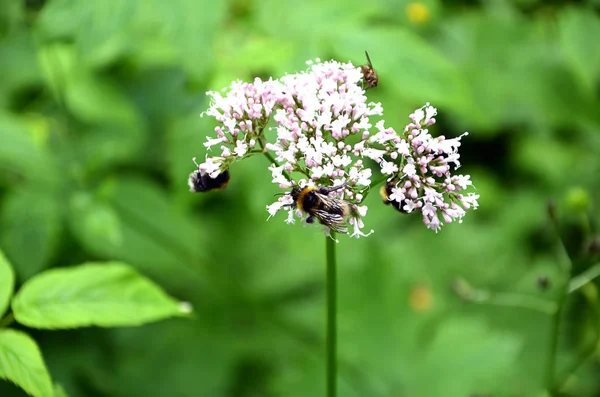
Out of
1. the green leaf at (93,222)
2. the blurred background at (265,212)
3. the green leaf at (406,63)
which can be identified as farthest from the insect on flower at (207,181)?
the green leaf at (406,63)

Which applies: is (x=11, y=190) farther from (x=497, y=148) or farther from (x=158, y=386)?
(x=497, y=148)

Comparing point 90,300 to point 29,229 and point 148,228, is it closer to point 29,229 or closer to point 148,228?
point 29,229

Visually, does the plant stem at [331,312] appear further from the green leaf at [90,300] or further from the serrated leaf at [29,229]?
the serrated leaf at [29,229]

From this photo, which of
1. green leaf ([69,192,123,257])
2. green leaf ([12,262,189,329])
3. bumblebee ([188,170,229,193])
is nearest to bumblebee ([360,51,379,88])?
bumblebee ([188,170,229,193])

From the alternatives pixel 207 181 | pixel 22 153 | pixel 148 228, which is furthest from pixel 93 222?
pixel 207 181

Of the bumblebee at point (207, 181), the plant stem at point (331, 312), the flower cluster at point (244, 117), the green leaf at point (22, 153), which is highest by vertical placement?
the green leaf at point (22, 153)

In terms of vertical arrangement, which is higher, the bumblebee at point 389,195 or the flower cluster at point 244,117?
the flower cluster at point 244,117

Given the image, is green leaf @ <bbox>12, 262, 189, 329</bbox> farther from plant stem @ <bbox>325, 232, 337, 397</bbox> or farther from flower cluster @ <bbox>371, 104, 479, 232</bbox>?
flower cluster @ <bbox>371, 104, 479, 232</bbox>
